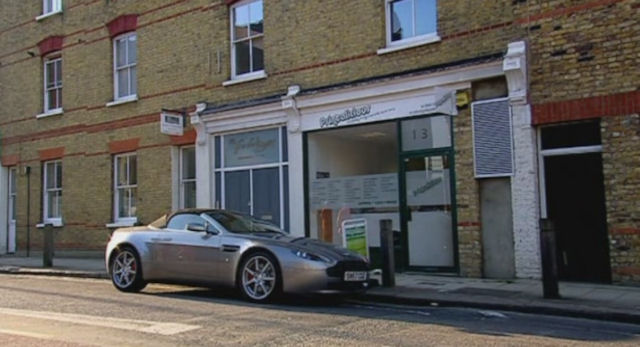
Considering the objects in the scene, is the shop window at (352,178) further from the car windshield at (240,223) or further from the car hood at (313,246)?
the car hood at (313,246)

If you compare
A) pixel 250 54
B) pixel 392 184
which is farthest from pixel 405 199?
pixel 250 54

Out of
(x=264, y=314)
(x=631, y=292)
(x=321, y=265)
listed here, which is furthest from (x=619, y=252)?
(x=264, y=314)

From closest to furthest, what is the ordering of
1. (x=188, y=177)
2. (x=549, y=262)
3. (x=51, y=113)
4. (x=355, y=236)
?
(x=549, y=262), (x=355, y=236), (x=188, y=177), (x=51, y=113)

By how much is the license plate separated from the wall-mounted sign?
825 cm

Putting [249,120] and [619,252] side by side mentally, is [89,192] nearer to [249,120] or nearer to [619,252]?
[249,120]

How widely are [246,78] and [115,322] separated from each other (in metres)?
8.90

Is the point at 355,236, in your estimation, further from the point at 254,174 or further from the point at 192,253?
the point at 254,174

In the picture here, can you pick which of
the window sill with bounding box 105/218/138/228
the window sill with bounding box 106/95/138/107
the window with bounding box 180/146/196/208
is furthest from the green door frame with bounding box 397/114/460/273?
the window sill with bounding box 106/95/138/107

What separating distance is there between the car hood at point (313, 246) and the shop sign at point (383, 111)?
13.0 ft

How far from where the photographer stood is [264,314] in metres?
8.48

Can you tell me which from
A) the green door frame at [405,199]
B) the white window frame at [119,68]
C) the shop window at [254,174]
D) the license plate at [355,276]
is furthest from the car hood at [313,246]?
the white window frame at [119,68]

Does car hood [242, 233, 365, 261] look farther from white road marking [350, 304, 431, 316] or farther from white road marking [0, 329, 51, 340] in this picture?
white road marking [0, 329, 51, 340]

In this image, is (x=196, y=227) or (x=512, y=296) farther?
(x=196, y=227)

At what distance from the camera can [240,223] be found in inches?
426
